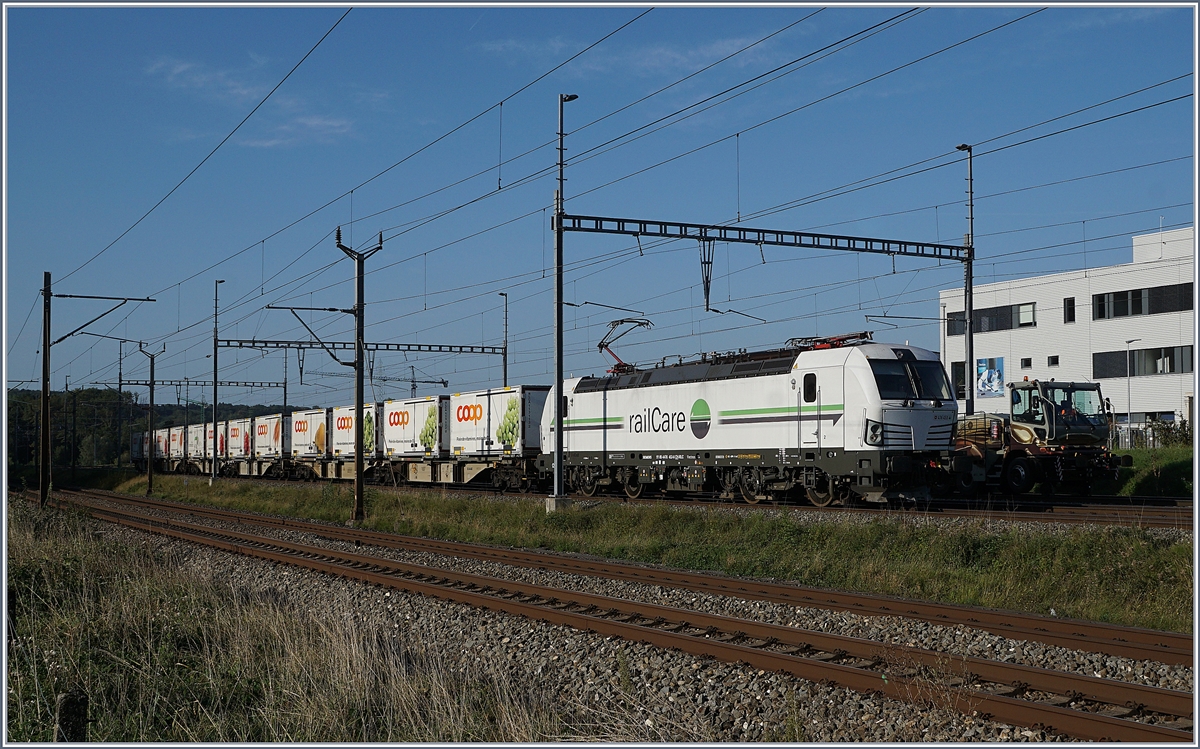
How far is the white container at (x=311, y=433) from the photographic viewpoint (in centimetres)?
4812

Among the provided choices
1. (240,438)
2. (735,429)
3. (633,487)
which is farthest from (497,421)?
(240,438)

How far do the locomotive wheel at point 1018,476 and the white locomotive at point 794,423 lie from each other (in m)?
5.28

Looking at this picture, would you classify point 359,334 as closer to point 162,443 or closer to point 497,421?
point 497,421

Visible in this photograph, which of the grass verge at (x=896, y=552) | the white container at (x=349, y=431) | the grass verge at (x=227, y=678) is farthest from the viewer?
the white container at (x=349, y=431)

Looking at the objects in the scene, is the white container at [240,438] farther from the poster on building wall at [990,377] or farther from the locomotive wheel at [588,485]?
the poster on building wall at [990,377]

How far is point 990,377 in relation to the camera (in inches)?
2279

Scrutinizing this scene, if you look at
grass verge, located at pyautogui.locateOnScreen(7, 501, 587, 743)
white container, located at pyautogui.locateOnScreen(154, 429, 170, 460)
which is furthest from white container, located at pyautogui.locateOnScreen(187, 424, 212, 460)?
grass verge, located at pyautogui.locateOnScreen(7, 501, 587, 743)

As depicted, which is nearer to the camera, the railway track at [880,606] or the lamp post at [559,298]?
the railway track at [880,606]

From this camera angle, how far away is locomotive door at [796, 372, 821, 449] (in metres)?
22.8

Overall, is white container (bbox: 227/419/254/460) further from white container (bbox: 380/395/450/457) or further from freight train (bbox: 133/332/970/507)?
freight train (bbox: 133/332/970/507)

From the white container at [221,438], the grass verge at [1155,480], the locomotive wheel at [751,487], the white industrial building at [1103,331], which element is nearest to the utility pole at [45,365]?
the locomotive wheel at [751,487]

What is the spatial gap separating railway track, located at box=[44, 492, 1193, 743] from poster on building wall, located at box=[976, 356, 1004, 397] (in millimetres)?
49137

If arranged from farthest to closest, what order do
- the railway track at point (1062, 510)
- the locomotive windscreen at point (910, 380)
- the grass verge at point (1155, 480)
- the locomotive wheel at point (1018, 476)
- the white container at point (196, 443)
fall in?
the white container at point (196, 443) < the grass verge at point (1155, 480) < the locomotive wheel at point (1018, 476) < the locomotive windscreen at point (910, 380) < the railway track at point (1062, 510)

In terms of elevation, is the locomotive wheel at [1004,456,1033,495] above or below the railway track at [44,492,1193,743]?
above
